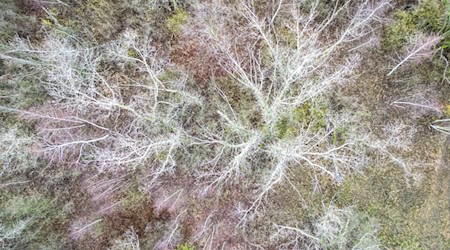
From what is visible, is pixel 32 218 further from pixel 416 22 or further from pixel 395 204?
pixel 416 22

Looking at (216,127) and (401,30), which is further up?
(401,30)

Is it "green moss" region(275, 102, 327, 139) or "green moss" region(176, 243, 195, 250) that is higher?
"green moss" region(275, 102, 327, 139)

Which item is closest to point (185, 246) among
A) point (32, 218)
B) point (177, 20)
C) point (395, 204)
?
point (32, 218)

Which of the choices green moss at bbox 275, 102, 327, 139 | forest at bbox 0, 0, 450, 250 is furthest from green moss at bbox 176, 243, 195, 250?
green moss at bbox 275, 102, 327, 139

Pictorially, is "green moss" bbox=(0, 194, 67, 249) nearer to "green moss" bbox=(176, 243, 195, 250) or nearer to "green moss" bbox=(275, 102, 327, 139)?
"green moss" bbox=(176, 243, 195, 250)

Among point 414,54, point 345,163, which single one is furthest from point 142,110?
point 414,54
